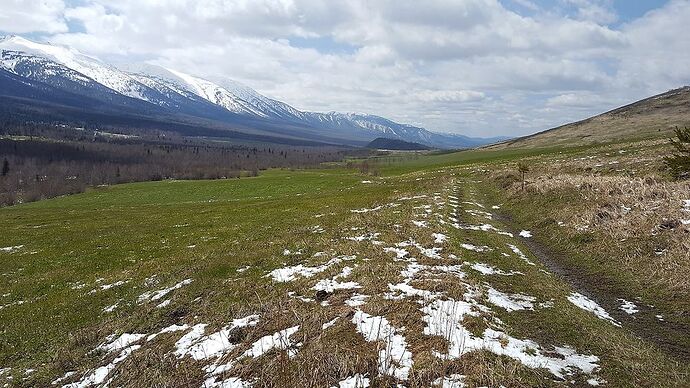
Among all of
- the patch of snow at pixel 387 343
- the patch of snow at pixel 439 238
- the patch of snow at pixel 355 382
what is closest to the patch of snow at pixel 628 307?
the patch of snow at pixel 439 238

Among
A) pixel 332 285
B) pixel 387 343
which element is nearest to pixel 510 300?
pixel 387 343

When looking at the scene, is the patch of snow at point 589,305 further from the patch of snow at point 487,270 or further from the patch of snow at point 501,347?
the patch of snow at point 501,347

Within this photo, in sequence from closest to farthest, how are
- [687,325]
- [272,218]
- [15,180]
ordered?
[687,325] < [272,218] < [15,180]

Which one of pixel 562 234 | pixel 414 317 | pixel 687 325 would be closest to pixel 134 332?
pixel 414 317

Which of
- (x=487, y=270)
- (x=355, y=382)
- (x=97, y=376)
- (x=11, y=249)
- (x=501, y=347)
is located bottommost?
(x=11, y=249)

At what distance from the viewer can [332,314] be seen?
1246cm

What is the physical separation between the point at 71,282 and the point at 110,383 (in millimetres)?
17385

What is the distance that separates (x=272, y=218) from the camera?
42156 millimetres

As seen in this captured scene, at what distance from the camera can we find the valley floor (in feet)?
30.3

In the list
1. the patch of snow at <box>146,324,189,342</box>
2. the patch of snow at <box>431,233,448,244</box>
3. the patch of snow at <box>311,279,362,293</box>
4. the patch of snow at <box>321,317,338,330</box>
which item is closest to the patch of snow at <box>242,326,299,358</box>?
the patch of snow at <box>321,317,338,330</box>

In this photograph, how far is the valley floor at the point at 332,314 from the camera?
A: 9234 mm

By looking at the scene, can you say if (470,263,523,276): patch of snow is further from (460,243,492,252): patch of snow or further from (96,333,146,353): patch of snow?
(96,333,146,353): patch of snow

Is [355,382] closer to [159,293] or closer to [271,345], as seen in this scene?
[271,345]

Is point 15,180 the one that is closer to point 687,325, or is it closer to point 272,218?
point 272,218
